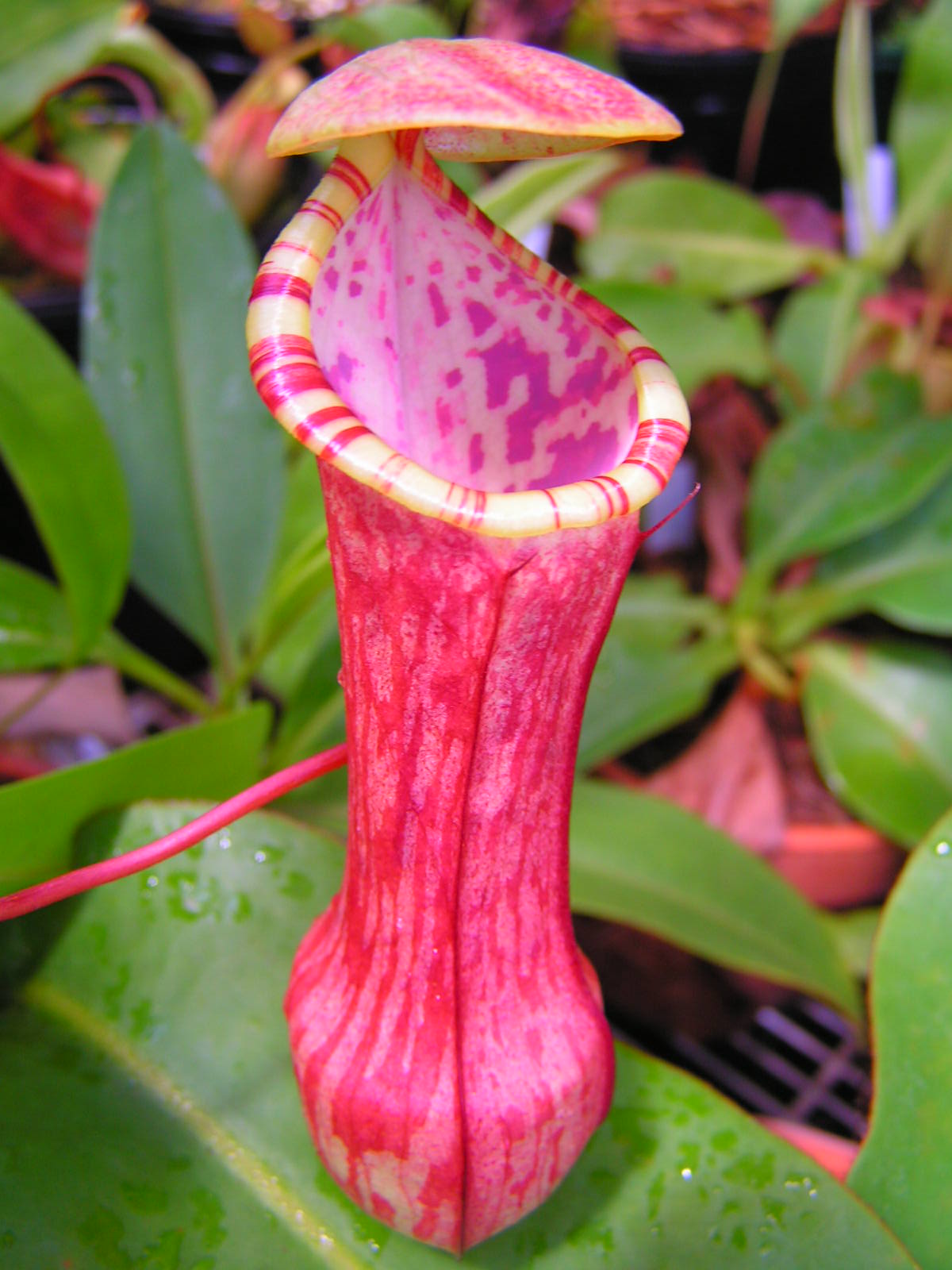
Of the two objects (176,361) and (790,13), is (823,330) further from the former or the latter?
(176,361)

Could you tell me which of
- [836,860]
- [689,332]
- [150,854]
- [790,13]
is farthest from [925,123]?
[150,854]

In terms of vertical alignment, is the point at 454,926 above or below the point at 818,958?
above

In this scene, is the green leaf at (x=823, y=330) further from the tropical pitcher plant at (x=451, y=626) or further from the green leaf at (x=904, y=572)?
A: the tropical pitcher plant at (x=451, y=626)

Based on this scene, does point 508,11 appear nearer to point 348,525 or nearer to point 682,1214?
point 348,525

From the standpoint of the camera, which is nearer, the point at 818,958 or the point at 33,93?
the point at 818,958

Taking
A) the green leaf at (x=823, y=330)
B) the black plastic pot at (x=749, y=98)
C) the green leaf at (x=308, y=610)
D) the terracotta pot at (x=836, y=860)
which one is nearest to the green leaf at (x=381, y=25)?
the green leaf at (x=308, y=610)

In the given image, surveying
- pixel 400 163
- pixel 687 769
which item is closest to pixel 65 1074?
pixel 400 163

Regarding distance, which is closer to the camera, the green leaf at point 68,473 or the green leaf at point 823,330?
the green leaf at point 68,473
